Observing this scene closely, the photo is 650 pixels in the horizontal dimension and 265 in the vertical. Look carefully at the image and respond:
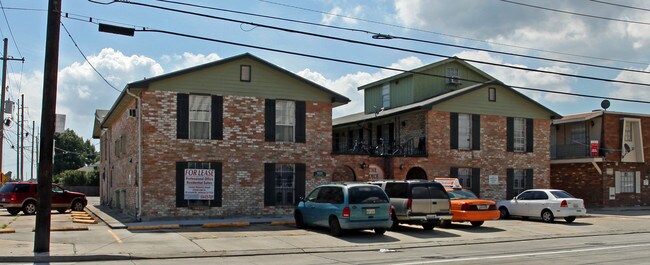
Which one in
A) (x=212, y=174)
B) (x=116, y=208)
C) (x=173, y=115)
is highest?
(x=173, y=115)

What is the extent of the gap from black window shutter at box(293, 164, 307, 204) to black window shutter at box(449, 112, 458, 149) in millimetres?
8410

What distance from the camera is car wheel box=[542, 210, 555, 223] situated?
990 inches

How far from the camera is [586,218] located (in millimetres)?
28406

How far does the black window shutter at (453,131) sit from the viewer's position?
102 ft

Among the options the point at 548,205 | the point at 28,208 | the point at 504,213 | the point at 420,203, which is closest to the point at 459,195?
the point at 420,203

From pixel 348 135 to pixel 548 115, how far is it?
41.6ft

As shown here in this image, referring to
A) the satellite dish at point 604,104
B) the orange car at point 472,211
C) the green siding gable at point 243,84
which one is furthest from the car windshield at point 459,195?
the satellite dish at point 604,104

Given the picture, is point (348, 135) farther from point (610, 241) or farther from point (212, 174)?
point (610, 241)

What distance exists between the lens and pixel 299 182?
26703 mm

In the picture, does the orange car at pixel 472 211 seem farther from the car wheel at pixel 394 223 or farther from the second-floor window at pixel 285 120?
the second-floor window at pixel 285 120

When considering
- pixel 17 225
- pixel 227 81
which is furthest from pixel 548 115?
pixel 17 225

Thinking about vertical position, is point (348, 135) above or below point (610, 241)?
above

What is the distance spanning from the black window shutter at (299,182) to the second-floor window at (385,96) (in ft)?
42.3

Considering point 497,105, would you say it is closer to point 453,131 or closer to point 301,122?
point 453,131
